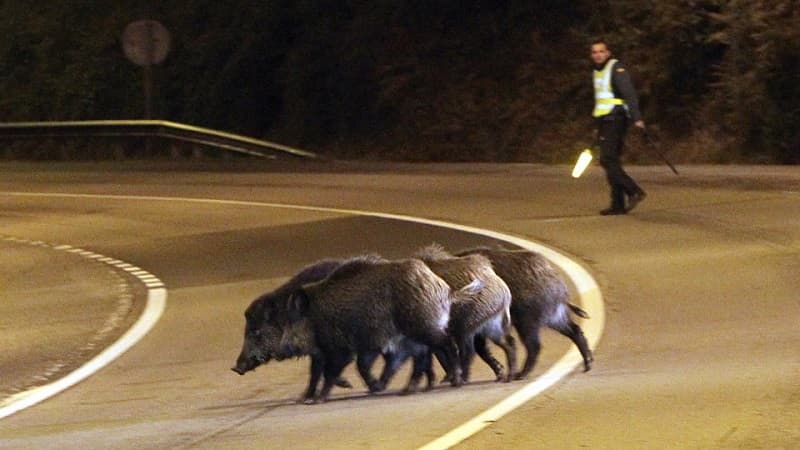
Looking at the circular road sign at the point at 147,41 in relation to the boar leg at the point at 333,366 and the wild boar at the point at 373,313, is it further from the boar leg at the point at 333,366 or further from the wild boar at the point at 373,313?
the boar leg at the point at 333,366

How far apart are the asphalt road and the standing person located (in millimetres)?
471

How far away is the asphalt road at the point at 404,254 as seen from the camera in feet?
26.5

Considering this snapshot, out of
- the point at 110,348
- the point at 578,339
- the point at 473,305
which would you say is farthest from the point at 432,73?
the point at 473,305

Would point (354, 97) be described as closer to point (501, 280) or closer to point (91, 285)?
point (91, 285)

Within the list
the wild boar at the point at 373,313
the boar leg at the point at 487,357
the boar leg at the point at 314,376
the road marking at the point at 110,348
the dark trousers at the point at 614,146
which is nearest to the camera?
the wild boar at the point at 373,313

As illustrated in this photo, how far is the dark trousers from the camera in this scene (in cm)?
1738

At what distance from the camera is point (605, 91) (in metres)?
17.2

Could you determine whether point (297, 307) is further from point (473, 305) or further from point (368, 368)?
point (473, 305)

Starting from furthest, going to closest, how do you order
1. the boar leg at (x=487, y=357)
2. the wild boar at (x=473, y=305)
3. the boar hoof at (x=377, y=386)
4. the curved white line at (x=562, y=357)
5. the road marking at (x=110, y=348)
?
the road marking at (x=110, y=348) → the boar leg at (x=487, y=357) → the boar hoof at (x=377, y=386) → the wild boar at (x=473, y=305) → the curved white line at (x=562, y=357)

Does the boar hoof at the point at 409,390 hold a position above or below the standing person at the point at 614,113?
below

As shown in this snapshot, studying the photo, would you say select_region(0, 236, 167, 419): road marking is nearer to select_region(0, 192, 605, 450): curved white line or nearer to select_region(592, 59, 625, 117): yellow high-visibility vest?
select_region(0, 192, 605, 450): curved white line

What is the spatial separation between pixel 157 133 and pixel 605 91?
64.1 feet

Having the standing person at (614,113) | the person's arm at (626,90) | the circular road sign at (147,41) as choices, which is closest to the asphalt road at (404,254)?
the standing person at (614,113)

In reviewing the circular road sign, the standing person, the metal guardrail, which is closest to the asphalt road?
the standing person
